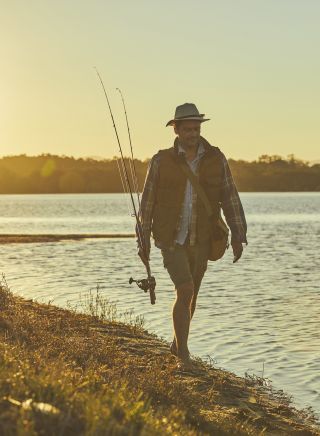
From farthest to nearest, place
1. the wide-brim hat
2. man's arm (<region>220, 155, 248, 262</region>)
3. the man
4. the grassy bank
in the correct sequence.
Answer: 1. man's arm (<region>220, 155, 248, 262</region>)
2. the man
3. the wide-brim hat
4. the grassy bank

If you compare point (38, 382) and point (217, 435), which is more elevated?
point (38, 382)

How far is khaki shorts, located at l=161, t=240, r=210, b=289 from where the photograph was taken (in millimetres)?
8320

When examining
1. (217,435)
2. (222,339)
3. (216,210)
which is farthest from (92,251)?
(217,435)

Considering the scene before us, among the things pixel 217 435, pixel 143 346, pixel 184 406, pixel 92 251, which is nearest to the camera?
pixel 217 435

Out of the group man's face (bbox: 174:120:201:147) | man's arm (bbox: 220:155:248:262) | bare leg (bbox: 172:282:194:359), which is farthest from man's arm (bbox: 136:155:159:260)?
man's arm (bbox: 220:155:248:262)

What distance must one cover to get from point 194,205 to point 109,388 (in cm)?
336

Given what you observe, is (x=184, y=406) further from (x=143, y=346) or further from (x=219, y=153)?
(x=143, y=346)

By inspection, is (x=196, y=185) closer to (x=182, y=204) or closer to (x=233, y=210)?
(x=182, y=204)

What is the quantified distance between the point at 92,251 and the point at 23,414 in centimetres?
3110

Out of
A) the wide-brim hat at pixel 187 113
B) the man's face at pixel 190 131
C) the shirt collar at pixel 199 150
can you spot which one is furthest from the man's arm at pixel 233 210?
the wide-brim hat at pixel 187 113

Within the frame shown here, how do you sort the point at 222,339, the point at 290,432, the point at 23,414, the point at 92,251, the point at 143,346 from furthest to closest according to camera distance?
the point at 92,251 → the point at 222,339 → the point at 143,346 → the point at 290,432 → the point at 23,414

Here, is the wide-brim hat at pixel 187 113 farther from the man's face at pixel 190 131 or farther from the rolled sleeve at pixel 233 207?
the rolled sleeve at pixel 233 207

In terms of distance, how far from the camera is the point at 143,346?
10.4 m

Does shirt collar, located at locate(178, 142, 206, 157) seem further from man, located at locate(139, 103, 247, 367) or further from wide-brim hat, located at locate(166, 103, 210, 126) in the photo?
wide-brim hat, located at locate(166, 103, 210, 126)
